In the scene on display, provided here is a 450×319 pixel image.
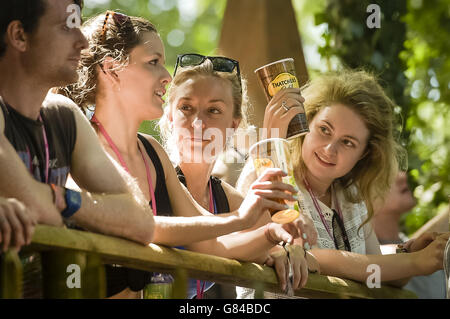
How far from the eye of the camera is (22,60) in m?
2.32

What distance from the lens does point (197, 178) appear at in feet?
10.8

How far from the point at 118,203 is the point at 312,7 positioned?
38.1 feet

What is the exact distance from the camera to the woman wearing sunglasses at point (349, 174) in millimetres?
3334

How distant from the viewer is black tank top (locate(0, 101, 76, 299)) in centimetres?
218

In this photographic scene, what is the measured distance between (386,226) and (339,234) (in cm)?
190

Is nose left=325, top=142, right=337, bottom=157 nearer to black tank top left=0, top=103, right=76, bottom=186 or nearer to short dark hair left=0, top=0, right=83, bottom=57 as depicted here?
black tank top left=0, top=103, right=76, bottom=186

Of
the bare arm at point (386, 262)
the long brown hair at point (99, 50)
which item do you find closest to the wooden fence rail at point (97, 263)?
the bare arm at point (386, 262)

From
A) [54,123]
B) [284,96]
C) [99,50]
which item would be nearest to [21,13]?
[54,123]

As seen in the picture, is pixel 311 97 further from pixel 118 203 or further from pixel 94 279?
pixel 94 279

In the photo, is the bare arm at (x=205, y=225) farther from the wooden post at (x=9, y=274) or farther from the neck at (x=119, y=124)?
the wooden post at (x=9, y=274)

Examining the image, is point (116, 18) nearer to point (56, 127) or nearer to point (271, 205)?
point (56, 127)
